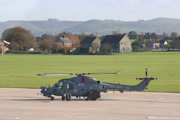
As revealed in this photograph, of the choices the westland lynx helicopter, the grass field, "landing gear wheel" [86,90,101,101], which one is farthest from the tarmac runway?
the grass field

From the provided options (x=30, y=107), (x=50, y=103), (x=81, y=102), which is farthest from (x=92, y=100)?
(x=30, y=107)

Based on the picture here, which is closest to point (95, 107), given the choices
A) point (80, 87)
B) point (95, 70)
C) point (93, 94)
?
point (93, 94)

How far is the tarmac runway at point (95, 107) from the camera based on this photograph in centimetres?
2441

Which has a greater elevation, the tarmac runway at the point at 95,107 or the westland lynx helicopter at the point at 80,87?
the westland lynx helicopter at the point at 80,87

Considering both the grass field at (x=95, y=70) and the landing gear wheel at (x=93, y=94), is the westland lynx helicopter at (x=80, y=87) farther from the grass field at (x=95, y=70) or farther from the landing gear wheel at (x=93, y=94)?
the grass field at (x=95, y=70)

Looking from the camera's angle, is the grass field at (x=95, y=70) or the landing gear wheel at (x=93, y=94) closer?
Answer: the landing gear wheel at (x=93, y=94)

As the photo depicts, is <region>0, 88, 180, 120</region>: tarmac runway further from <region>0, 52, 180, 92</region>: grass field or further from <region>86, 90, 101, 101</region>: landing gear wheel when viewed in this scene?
<region>0, 52, 180, 92</region>: grass field

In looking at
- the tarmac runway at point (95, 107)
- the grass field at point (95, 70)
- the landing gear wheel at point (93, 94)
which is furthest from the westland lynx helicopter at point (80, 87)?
the grass field at point (95, 70)

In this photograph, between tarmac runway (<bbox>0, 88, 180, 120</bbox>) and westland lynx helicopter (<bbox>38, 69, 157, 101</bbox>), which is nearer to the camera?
tarmac runway (<bbox>0, 88, 180, 120</bbox>)

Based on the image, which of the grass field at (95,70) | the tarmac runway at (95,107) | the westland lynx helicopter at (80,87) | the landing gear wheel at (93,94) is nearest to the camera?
the tarmac runway at (95,107)

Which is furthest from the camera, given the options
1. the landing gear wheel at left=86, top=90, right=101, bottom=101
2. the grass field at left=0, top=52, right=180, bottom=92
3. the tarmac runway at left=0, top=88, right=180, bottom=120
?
the grass field at left=0, top=52, right=180, bottom=92

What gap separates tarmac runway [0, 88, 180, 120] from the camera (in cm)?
2441

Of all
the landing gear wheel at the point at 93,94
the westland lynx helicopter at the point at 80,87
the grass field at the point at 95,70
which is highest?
the westland lynx helicopter at the point at 80,87

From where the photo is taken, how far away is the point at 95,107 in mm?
27719
